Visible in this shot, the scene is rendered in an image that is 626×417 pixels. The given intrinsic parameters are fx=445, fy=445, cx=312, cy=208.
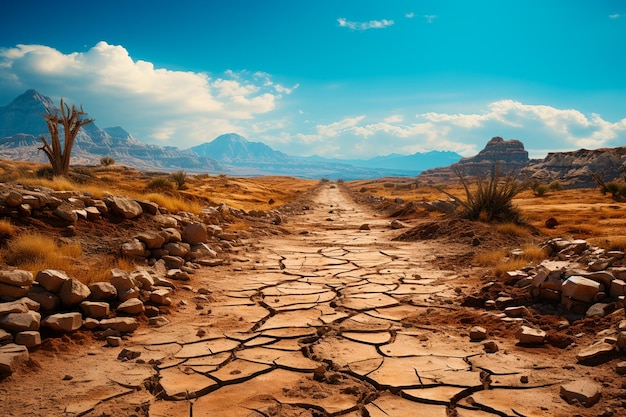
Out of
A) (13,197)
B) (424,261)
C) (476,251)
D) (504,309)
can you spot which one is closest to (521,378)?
(504,309)

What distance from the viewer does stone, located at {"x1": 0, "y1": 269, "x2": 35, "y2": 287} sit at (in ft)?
14.0

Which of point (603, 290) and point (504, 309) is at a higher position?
point (603, 290)

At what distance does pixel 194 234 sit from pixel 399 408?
6.11 meters

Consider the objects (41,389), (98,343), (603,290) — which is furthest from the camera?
(603,290)

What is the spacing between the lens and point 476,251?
8.34 metres

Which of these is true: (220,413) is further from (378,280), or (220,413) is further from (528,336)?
(378,280)

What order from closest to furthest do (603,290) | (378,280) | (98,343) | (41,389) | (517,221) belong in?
(41,389) < (98,343) < (603,290) < (378,280) < (517,221)

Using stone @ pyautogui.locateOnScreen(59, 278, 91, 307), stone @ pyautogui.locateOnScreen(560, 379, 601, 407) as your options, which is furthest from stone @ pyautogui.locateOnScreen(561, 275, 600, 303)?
stone @ pyautogui.locateOnScreen(59, 278, 91, 307)

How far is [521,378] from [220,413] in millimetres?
2159

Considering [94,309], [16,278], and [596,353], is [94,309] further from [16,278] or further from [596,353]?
[596,353]

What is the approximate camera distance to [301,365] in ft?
12.0

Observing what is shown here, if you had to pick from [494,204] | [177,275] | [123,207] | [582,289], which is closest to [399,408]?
[582,289]

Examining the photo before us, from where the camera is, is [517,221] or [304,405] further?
[517,221]

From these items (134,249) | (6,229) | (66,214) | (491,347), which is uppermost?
(66,214)
